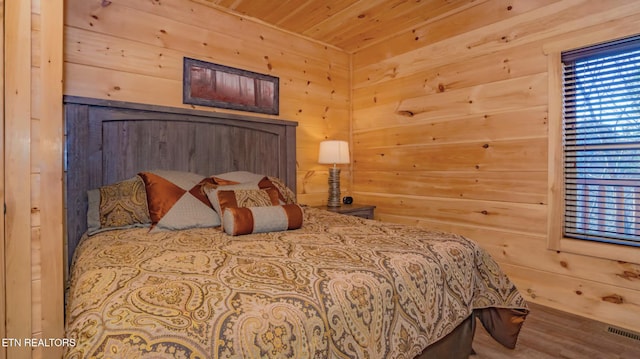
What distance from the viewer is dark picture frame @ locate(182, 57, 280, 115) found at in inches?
105

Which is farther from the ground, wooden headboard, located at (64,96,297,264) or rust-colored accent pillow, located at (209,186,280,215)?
wooden headboard, located at (64,96,297,264)

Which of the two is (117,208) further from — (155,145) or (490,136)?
(490,136)

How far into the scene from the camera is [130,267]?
112cm

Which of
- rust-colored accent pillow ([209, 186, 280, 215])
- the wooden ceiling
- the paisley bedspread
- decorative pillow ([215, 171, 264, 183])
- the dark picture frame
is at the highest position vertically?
the wooden ceiling

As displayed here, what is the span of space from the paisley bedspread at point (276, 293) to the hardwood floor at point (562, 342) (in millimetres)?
437

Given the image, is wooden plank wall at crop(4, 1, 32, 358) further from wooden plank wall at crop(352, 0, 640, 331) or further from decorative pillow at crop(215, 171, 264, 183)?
wooden plank wall at crop(352, 0, 640, 331)

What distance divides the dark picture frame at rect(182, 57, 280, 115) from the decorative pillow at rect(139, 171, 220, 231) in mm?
857

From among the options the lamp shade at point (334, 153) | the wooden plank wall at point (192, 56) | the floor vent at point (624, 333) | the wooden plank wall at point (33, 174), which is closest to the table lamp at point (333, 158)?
the lamp shade at point (334, 153)

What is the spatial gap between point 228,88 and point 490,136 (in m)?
2.22

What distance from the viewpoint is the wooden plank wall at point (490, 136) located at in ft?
7.20

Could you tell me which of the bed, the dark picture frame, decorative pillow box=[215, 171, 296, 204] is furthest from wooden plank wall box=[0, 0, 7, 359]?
the dark picture frame

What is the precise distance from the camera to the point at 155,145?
7.98ft

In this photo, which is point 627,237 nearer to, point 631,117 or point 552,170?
point 552,170

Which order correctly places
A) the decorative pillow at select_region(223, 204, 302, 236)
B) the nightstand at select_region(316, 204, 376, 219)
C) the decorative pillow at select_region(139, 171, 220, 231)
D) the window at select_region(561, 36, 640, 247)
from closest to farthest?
the decorative pillow at select_region(223, 204, 302, 236) → the decorative pillow at select_region(139, 171, 220, 231) → the window at select_region(561, 36, 640, 247) → the nightstand at select_region(316, 204, 376, 219)
